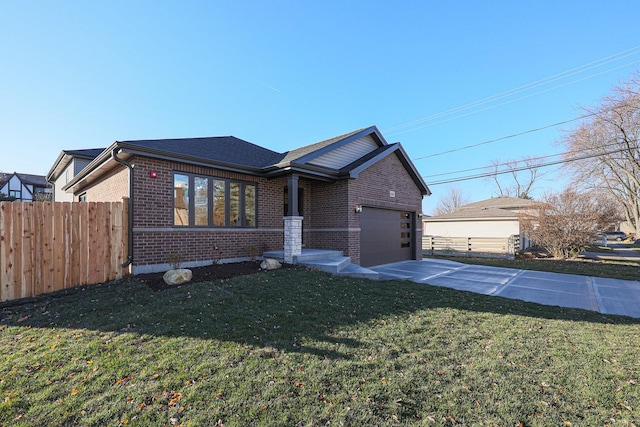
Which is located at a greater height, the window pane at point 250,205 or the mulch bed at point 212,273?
the window pane at point 250,205

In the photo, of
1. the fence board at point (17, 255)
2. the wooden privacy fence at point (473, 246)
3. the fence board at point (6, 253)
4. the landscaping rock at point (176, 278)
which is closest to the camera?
the fence board at point (6, 253)

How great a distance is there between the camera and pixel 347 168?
34.3ft

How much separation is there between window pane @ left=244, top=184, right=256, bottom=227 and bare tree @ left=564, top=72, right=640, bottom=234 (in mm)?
17206

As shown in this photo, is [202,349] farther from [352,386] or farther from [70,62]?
[70,62]

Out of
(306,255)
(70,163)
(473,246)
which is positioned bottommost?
(473,246)

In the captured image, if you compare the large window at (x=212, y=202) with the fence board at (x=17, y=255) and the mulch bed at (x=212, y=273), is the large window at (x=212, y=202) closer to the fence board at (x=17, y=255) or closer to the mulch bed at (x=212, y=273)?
the mulch bed at (x=212, y=273)

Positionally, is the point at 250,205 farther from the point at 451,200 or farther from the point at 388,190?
the point at 451,200

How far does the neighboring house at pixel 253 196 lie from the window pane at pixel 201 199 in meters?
0.03

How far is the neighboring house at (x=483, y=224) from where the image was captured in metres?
19.1

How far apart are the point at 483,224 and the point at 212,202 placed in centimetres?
1984

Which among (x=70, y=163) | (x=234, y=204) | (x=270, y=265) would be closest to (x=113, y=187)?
(x=234, y=204)

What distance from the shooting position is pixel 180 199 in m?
7.75

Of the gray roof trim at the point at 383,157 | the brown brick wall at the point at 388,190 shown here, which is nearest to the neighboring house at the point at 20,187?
the gray roof trim at the point at 383,157

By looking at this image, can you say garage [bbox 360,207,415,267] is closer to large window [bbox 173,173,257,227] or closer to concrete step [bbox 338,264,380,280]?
concrete step [bbox 338,264,380,280]
